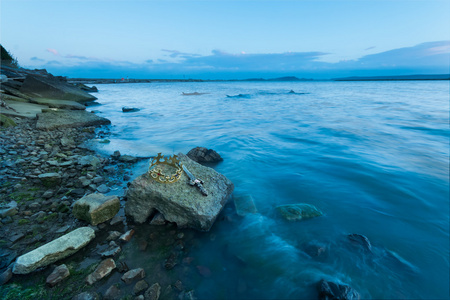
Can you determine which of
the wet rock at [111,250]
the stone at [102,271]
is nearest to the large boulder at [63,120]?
the wet rock at [111,250]

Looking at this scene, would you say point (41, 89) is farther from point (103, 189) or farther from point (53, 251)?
point (53, 251)

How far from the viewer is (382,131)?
14211 millimetres

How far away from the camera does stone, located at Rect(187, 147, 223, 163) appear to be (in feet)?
28.1

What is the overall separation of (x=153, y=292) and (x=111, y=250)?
1.26 m

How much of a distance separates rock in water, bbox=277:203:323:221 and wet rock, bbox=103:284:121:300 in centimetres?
379

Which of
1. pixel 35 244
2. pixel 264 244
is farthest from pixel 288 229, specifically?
pixel 35 244

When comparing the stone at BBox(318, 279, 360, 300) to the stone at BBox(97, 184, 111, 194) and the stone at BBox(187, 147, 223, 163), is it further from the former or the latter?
the stone at BBox(187, 147, 223, 163)

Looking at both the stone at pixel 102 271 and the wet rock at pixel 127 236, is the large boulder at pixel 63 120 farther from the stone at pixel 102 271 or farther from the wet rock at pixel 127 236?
the stone at pixel 102 271

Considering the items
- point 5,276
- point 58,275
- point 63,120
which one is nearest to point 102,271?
point 58,275

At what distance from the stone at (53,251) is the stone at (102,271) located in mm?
687

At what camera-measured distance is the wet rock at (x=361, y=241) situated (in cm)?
427

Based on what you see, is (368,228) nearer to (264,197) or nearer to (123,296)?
(264,197)

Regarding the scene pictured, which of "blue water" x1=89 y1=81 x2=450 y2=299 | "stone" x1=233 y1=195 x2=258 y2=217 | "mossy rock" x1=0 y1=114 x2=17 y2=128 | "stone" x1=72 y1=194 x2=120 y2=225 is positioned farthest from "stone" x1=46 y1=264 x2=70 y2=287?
"mossy rock" x1=0 y1=114 x2=17 y2=128

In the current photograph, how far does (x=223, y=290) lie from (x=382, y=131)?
51.9ft
